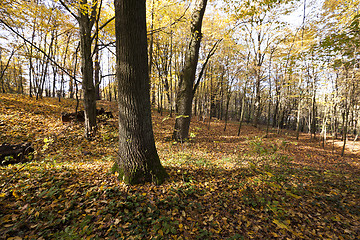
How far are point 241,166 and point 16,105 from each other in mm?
14636

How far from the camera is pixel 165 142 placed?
7711mm

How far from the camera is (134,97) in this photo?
314 cm

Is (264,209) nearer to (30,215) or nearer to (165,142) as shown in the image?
(30,215)

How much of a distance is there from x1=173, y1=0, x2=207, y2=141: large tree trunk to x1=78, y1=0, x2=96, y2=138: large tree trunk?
4.52 metres

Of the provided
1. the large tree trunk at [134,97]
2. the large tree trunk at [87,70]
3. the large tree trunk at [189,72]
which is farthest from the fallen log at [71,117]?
the large tree trunk at [134,97]

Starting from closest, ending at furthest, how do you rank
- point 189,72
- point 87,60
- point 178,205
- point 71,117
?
1. point 178,205
2. point 87,60
3. point 189,72
4. point 71,117

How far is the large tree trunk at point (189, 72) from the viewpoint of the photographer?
665 cm

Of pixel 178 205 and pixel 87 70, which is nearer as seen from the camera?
pixel 178 205

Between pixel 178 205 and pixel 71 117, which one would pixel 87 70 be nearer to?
pixel 71 117

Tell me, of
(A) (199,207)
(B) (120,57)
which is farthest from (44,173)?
(A) (199,207)

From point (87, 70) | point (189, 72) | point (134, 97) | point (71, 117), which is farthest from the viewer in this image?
point (71, 117)

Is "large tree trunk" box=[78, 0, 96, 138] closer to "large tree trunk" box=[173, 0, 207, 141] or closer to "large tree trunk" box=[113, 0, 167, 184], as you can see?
"large tree trunk" box=[173, 0, 207, 141]

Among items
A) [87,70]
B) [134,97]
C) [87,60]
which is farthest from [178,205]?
[87,60]

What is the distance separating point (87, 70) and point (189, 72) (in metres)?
5.13
